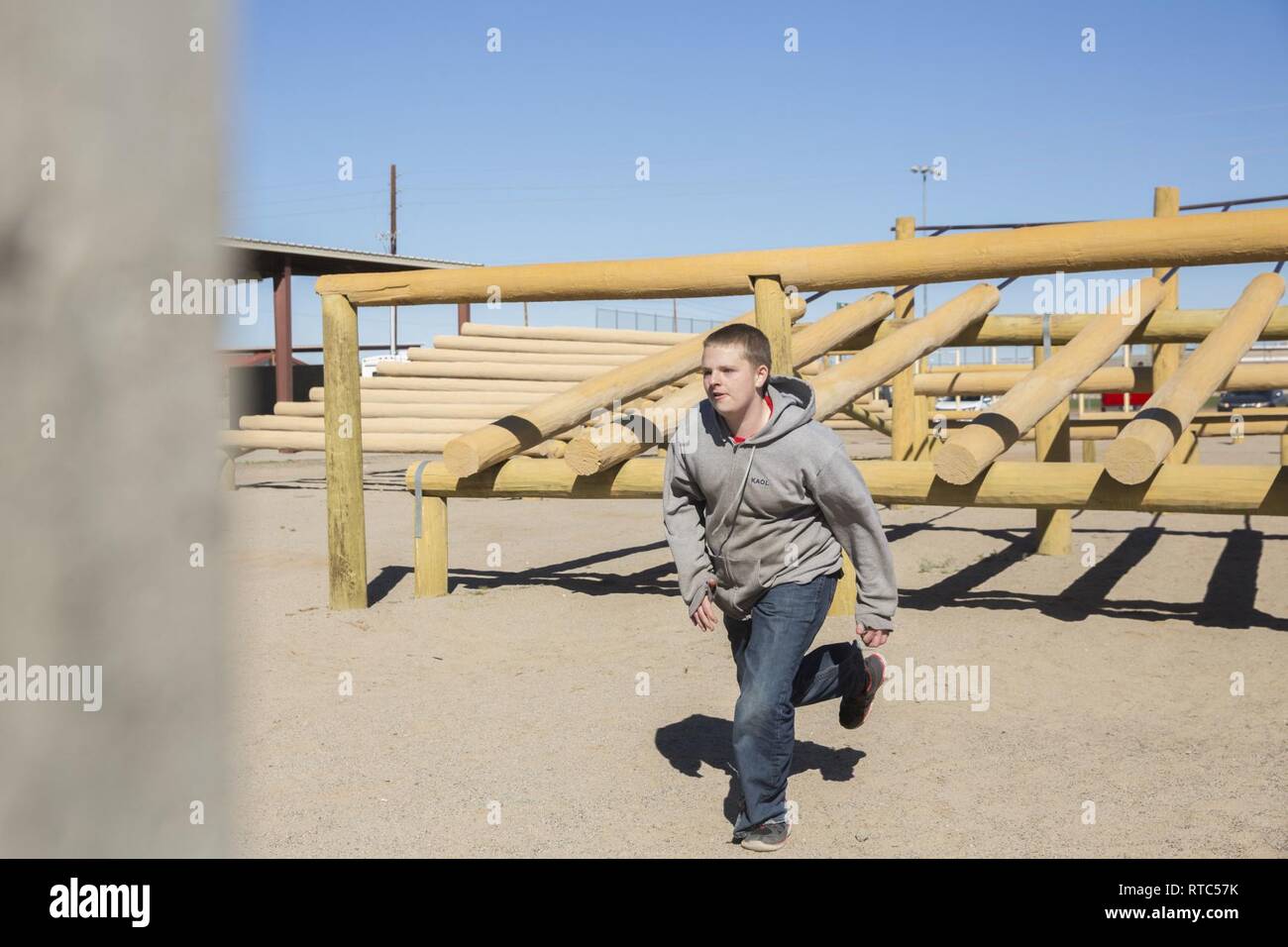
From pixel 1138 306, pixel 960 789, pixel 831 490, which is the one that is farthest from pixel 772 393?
pixel 1138 306

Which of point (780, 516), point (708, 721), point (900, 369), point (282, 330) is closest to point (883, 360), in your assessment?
point (900, 369)

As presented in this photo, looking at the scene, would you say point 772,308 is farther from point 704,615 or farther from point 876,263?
point 704,615

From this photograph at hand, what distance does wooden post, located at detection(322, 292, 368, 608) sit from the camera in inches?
271

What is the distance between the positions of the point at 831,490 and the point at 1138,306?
5.64 metres

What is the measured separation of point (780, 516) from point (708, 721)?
1578 millimetres

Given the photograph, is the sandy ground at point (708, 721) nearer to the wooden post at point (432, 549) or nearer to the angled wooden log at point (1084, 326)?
the wooden post at point (432, 549)

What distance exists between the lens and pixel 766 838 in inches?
134

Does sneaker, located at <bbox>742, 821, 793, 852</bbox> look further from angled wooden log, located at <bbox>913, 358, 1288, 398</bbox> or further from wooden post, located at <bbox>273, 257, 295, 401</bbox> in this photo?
wooden post, located at <bbox>273, 257, 295, 401</bbox>

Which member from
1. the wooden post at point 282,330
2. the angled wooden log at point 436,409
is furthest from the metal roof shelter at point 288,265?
the angled wooden log at point 436,409

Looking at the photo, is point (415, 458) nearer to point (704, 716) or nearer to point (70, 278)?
point (704, 716)

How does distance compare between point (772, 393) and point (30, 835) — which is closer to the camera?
point (30, 835)
